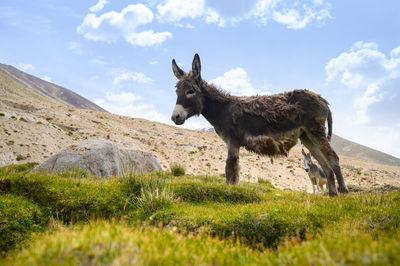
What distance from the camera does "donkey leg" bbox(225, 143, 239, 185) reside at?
23.7 ft

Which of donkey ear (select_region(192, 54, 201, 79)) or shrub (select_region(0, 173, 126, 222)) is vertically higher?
donkey ear (select_region(192, 54, 201, 79))

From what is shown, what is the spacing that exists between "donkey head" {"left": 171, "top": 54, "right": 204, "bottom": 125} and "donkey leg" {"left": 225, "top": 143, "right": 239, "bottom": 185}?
1.72m

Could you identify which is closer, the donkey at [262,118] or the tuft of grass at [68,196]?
the tuft of grass at [68,196]

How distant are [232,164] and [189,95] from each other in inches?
105

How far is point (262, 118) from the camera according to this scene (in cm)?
699

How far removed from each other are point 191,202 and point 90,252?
547cm

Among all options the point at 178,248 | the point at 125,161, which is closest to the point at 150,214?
the point at 178,248

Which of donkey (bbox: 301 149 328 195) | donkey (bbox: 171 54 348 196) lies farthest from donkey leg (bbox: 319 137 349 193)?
donkey (bbox: 301 149 328 195)

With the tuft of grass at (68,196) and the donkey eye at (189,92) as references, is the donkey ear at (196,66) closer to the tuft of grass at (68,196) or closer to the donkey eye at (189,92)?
the donkey eye at (189,92)

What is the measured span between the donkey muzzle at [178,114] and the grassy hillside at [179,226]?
82.3 inches

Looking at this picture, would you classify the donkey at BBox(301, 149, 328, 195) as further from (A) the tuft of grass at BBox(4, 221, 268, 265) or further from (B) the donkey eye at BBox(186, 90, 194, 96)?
(A) the tuft of grass at BBox(4, 221, 268, 265)

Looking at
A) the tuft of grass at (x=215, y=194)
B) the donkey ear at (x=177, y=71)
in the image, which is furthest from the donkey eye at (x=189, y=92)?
the tuft of grass at (x=215, y=194)

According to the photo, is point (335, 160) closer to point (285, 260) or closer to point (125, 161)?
point (285, 260)

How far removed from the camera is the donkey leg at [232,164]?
7223 mm
